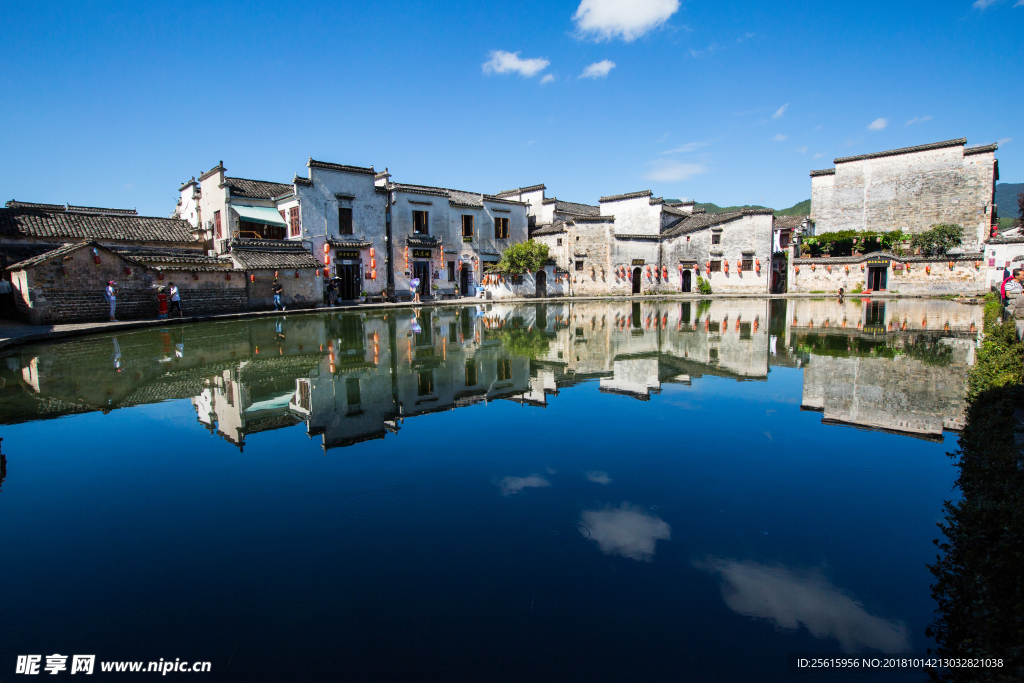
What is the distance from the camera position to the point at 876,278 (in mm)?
30109

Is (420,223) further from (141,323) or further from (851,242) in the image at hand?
(851,242)

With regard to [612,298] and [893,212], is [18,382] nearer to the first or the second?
[612,298]

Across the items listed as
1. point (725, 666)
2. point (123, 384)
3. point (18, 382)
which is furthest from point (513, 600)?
point (18, 382)

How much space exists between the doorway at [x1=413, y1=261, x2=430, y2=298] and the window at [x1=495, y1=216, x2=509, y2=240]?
204 inches

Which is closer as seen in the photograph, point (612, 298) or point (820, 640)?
point (820, 640)

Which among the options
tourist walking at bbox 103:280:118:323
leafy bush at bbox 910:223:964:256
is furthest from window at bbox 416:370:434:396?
leafy bush at bbox 910:223:964:256

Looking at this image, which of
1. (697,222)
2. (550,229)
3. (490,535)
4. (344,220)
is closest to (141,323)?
(344,220)

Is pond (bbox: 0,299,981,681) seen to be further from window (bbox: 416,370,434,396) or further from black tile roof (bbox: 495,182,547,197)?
black tile roof (bbox: 495,182,547,197)

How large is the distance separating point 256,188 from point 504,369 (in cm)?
2142

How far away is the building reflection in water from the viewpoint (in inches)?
227

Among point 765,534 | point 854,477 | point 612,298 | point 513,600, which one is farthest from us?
point 612,298

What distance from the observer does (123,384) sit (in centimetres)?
732

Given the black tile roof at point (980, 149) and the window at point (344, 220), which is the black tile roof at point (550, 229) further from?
the black tile roof at point (980, 149)

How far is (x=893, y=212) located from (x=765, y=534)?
3666 cm
